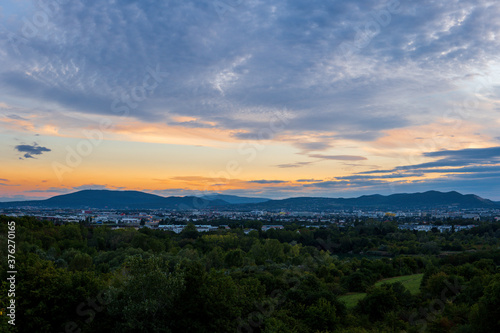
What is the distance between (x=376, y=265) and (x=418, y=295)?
1280 centimetres

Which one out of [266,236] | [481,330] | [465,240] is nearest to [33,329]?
[481,330]

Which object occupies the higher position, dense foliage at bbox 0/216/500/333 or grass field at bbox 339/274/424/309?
dense foliage at bbox 0/216/500/333

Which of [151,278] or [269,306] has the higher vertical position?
[151,278]

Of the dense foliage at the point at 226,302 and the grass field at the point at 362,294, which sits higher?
the dense foliage at the point at 226,302

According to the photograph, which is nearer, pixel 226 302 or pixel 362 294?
pixel 226 302

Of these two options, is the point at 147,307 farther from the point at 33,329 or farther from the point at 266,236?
the point at 266,236

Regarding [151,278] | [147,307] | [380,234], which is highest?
[151,278]

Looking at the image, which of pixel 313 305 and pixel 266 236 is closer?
pixel 313 305

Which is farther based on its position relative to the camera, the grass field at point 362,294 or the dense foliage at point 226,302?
the grass field at point 362,294

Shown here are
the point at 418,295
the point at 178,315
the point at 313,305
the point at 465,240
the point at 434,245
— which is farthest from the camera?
the point at 465,240

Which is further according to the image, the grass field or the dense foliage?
the grass field

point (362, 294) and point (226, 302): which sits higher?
point (226, 302)

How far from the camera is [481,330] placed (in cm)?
1566

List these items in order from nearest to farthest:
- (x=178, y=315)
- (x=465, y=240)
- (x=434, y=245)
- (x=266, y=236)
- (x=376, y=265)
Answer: (x=178, y=315) < (x=376, y=265) < (x=434, y=245) < (x=465, y=240) < (x=266, y=236)
